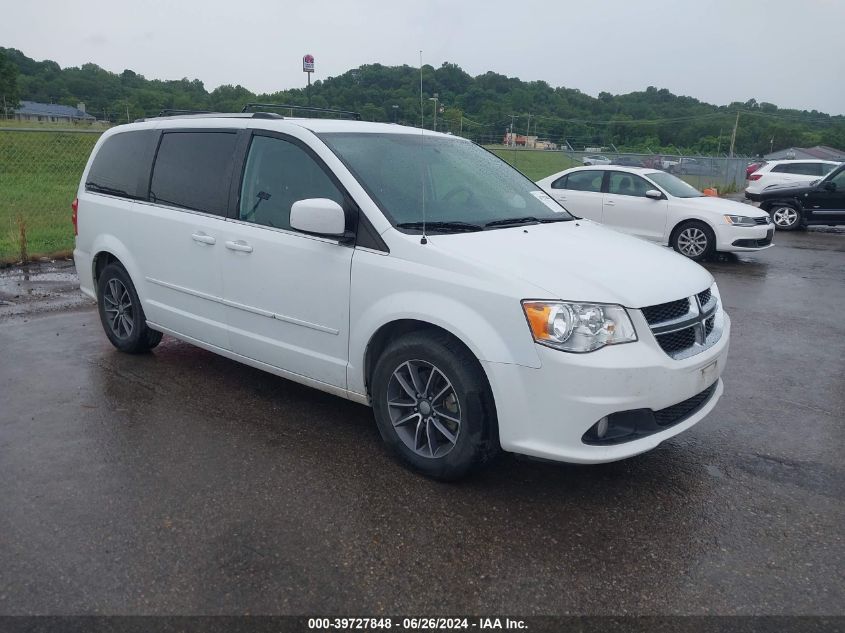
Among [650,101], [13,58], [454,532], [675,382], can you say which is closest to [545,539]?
[454,532]

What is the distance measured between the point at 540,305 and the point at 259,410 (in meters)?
2.24

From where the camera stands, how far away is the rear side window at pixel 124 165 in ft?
Result: 17.4

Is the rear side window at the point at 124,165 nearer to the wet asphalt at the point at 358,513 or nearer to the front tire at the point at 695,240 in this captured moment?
the wet asphalt at the point at 358,513

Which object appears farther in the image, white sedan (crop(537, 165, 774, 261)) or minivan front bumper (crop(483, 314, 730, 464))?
white sedan (crop(537, 165, 774, 261))

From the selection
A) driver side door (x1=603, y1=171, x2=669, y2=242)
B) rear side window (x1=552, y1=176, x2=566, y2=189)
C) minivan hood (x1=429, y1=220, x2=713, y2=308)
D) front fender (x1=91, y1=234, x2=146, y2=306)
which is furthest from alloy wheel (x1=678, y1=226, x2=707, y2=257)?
front fender (x1=91, y1=234, x2=146, y2=306)

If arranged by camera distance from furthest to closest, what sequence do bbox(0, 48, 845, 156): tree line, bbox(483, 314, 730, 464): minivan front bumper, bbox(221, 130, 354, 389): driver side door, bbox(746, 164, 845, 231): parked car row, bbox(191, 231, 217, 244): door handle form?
bbox(746, 164, 845, 231): parked car row < bbox(0, 48, 845, 156): tree line < bbox(191, 231, 217, 244): door handle < bbox(221, 130, 354, 389): driver side door < bbox(483, 314, 730, 464): minivan front bumper

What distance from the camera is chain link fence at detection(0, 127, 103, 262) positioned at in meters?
12.1

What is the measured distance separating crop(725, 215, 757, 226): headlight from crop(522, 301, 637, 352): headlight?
913cm

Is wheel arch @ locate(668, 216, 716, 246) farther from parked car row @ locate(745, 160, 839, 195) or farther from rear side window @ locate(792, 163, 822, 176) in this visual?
rear side window @ locate(792, 163, 822, 176)

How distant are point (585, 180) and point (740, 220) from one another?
2596 millimetres

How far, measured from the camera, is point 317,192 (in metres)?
4.12

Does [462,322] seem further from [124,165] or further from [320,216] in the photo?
[124,165]

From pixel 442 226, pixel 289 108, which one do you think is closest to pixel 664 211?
pixel 289 108

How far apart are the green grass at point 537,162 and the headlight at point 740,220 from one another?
8.92m
